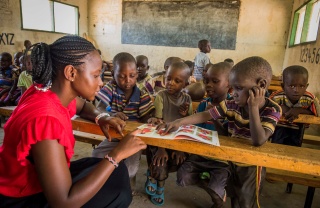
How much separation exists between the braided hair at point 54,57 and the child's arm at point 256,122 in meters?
0.95

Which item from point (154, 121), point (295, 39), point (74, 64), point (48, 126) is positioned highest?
point (295, 39)

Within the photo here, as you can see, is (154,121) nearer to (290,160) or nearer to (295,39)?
(290,160)

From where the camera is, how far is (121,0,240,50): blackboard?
353 inches

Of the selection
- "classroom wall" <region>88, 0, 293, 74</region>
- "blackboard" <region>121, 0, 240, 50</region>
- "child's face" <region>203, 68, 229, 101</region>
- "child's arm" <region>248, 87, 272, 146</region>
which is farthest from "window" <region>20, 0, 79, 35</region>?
"child's arm" <region>248, 87, 272, 146</region>

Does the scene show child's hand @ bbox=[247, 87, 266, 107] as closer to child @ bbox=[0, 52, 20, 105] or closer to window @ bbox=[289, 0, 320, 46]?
child @ bbox=[0, 52, 20, 105]

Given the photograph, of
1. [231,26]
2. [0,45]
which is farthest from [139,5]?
[0,45]

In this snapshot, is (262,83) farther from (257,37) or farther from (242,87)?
(257,37)

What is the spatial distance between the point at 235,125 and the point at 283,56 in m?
8.48

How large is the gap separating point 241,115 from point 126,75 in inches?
43.5

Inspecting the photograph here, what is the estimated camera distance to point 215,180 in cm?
158

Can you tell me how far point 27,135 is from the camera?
84cm

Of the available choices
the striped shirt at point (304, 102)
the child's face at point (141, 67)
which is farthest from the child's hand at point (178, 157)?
the child's face at point (141, 67)

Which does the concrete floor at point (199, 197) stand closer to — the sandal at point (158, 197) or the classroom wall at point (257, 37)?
the sandal at point (158, 197)

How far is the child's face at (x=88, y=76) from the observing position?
1.08 metres
